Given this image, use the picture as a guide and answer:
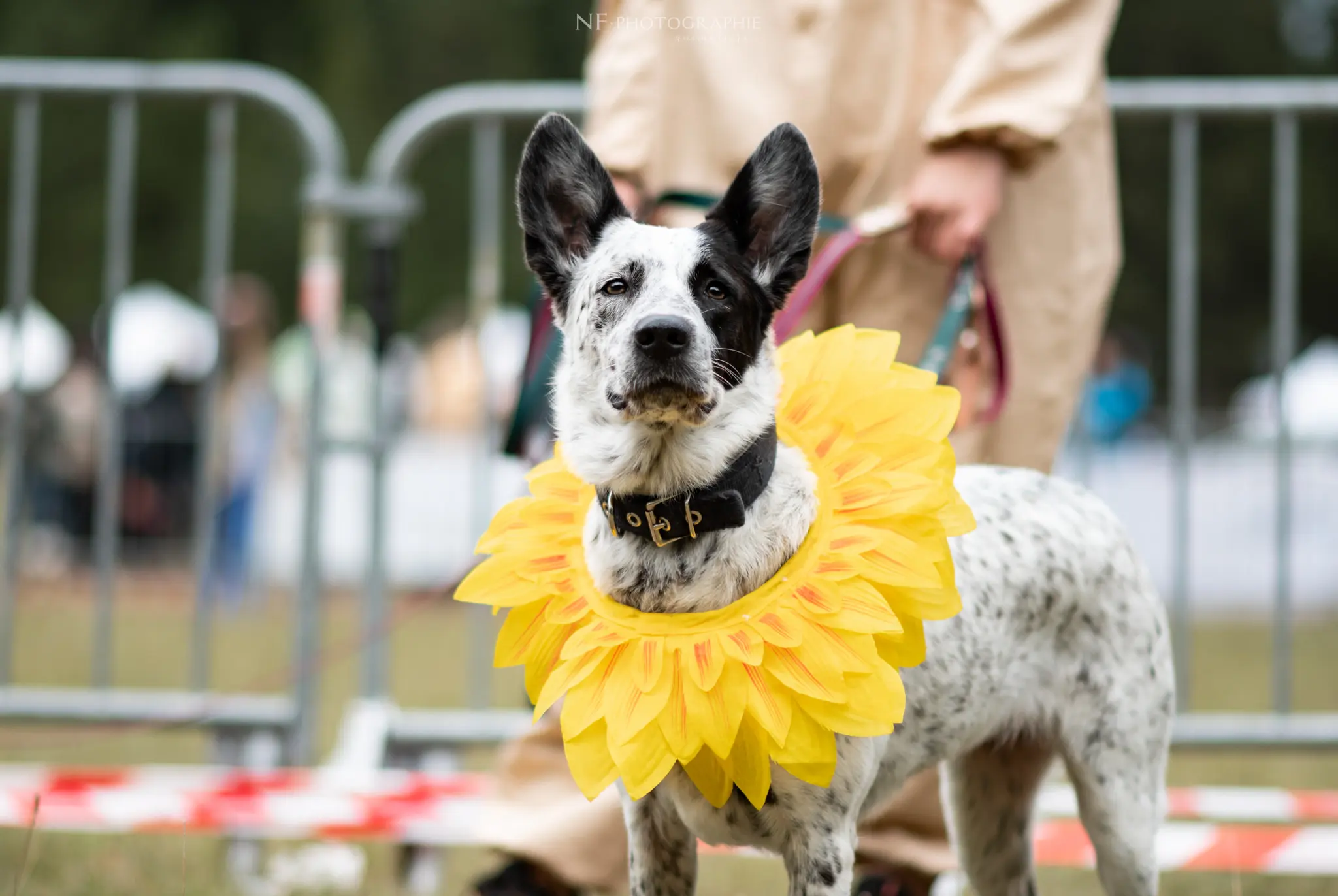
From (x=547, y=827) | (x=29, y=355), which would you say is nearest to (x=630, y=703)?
(x=547, y=827)

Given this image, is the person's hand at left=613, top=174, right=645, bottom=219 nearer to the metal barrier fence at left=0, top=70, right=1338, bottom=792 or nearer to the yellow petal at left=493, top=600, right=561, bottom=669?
the yellow petal at left=493, top=600, right=561, bottom=669

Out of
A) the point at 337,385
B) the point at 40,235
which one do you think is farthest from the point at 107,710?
the point at 40,235

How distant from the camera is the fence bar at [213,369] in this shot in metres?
4.37

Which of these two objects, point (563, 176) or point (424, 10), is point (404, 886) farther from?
point (424, 10)

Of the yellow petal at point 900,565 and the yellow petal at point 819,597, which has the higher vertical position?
the yellow petal at point 900,565

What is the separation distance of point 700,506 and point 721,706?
12.6 inches

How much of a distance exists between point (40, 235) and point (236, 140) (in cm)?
394

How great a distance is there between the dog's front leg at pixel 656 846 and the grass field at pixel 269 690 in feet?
2.85

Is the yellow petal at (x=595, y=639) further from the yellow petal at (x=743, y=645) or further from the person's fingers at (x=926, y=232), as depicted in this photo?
the person's fingers at (x=926, y=232)

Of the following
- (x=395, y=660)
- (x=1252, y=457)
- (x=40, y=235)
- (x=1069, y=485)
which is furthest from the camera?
(x=40, y=235)

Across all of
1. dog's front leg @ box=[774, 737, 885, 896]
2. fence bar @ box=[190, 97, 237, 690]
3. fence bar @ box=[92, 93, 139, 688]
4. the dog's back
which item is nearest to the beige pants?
the dog's back

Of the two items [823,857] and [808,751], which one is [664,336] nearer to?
[808,751]

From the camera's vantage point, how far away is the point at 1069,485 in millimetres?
2795

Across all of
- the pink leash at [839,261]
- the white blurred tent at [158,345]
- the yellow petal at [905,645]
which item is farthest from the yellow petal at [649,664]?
the white blurred tent at [158,345]
